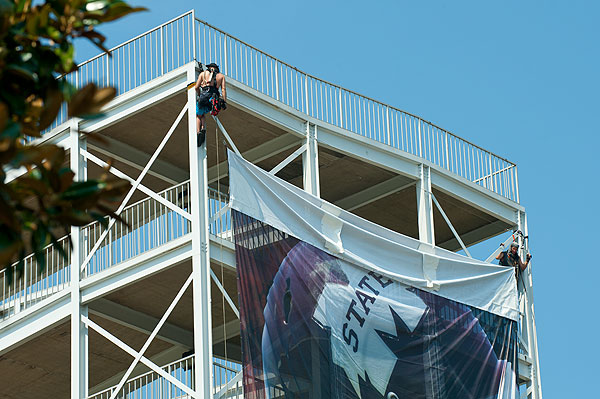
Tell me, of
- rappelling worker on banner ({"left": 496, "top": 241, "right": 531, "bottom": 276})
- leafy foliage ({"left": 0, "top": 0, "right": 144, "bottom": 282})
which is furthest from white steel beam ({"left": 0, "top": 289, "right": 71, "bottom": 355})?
leafy foliage ({"left": 0, "top": 0, "right": 144, "bottom": 282})

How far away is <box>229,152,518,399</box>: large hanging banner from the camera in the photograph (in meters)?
22.3

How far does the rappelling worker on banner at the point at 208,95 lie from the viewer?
22.2m

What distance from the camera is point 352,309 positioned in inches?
947

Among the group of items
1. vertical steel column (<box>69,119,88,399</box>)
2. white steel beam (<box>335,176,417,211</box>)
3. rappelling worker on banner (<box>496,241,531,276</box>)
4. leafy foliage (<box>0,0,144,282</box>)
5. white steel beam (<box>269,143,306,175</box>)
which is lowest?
leafy foliage (<box>0,0,144,282</box>)

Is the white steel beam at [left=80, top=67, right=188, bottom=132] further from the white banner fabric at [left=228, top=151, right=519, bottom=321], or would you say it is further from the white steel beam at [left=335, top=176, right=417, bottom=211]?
the white steel beam at [left=335, top=176, right=417, bottom=211]

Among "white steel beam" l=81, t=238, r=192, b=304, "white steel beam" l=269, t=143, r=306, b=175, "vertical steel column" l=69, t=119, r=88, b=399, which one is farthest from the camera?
"white steel beam" l=269, t=143, r=306, b=175

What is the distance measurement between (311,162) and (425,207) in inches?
138

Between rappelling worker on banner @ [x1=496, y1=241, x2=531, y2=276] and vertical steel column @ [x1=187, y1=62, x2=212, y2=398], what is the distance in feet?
30.8

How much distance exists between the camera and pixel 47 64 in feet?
18.2

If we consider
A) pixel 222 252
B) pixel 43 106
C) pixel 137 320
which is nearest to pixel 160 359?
pixel 137 320

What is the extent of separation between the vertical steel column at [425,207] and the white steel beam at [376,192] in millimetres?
291

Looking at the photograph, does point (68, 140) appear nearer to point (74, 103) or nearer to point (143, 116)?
point (143, 116)

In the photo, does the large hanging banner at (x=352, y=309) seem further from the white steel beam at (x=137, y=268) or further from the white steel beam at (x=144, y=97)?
the white steel beam at (x=144, y=97)

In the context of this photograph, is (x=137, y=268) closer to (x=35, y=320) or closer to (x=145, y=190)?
(x=145, y=190)
